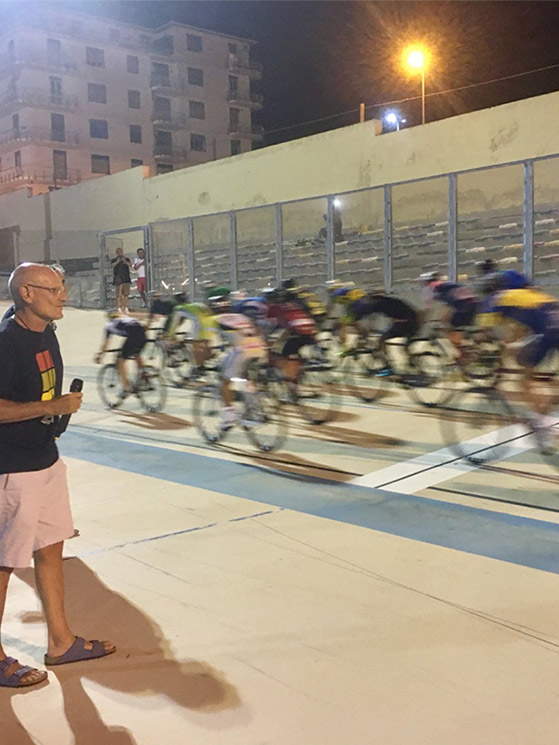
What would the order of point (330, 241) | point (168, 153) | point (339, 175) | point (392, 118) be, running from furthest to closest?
point (168, 153) < point (392, 118) < point (339, 175) < point (330, 241)

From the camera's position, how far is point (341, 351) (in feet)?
32.5

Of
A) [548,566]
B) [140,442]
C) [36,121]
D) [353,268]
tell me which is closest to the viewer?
[548,566]

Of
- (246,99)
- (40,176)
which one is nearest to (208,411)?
(40,176)

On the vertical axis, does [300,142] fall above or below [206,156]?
below

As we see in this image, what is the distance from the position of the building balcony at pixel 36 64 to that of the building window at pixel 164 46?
23.8ft

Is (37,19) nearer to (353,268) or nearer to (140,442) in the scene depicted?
(353,268)

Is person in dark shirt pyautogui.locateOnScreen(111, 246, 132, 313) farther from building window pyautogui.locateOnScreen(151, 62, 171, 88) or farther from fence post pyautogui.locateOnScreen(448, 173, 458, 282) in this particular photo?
building window pyautogui.locateOnScreen(151, 62, 171, 88)

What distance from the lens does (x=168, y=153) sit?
56.3 metres

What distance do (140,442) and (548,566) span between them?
15.8 ft

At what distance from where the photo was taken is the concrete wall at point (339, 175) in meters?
18.2

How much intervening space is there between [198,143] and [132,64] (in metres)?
6.91

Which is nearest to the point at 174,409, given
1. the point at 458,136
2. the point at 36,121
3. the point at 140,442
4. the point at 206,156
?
the point at 140,442

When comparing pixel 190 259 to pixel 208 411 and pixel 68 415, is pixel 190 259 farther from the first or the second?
pixel 68 415

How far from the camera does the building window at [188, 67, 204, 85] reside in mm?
57844
